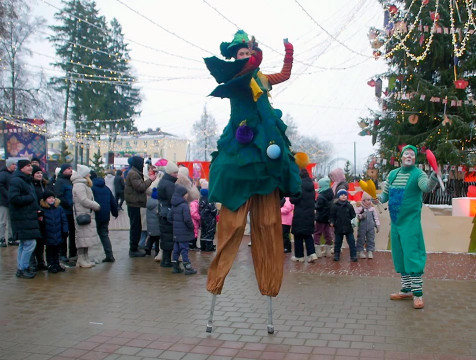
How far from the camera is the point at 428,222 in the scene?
33.5 feet

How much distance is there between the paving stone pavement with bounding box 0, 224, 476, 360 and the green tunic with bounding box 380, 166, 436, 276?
0.49 m

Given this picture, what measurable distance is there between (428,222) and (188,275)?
5.03 meters

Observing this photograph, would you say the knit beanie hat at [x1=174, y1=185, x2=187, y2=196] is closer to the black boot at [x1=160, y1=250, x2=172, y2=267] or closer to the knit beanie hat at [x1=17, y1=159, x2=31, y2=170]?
the black boot at [x1=160, y1=250, x2=172, y2=267]

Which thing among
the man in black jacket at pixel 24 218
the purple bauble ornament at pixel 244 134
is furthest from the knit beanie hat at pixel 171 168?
the purple bauble ornament at pixel 244 134

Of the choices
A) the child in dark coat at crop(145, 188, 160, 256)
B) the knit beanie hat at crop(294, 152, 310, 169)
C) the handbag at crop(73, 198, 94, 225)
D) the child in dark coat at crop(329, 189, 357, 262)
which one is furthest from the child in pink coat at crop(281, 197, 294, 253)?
the knit beanie hat at crop(294, 152, 310, 169)

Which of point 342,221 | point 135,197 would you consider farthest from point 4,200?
point 342,221

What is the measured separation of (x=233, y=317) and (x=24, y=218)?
13.0 ft

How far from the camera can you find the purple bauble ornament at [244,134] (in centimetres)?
468

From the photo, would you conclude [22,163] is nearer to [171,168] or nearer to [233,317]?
[171,168]

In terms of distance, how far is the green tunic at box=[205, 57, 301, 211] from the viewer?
4703 millimetres

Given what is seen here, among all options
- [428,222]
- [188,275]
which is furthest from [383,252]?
[188,275]

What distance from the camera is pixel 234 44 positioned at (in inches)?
189

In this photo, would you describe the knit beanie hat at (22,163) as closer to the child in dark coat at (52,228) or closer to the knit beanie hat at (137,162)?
the child in dark coat at (52,228)

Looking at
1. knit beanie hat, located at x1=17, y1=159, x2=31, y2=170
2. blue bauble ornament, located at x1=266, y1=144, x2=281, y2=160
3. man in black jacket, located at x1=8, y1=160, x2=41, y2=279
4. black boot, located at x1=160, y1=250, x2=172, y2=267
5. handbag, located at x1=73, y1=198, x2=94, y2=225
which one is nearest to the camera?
blue bauble ornament, located at x1=266, y1=144, x2=281, y2=160
